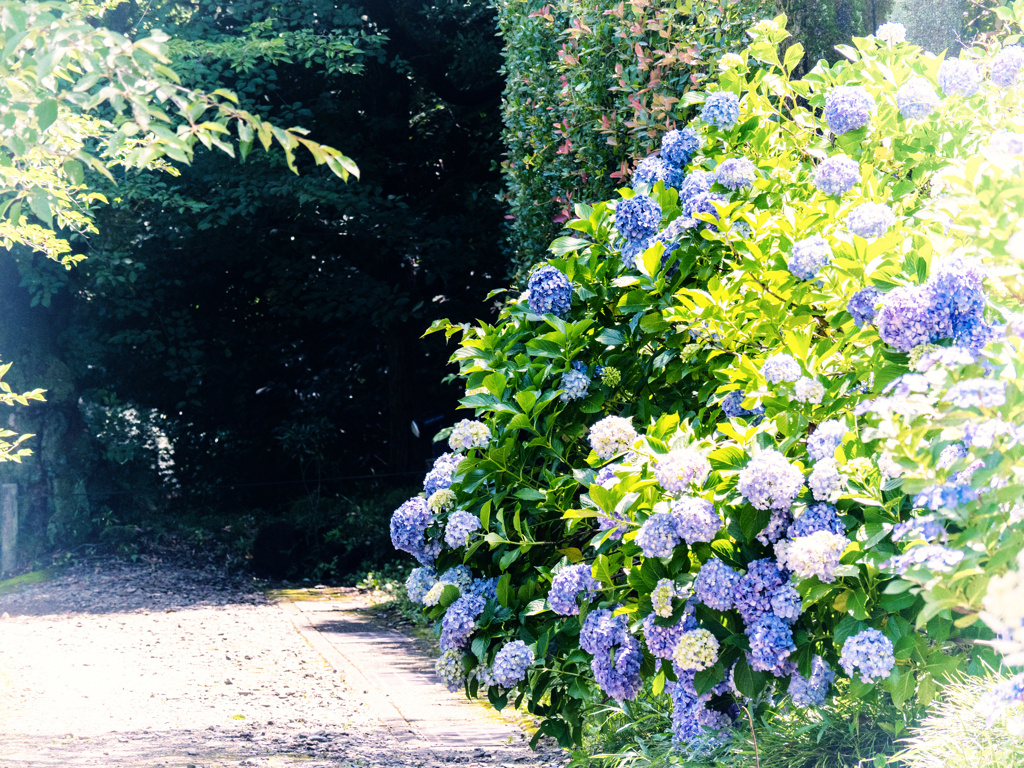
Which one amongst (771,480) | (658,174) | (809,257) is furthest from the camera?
(658,174)

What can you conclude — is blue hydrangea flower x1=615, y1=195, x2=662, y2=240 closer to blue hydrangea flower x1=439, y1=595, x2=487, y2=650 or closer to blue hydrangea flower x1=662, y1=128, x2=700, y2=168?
blue hydrangea flower x1=662, y1=128, x2=700, y2=168

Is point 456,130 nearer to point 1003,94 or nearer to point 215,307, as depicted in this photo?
point 215,307

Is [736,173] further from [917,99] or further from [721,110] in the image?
[917,99]

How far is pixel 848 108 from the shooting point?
2.92m

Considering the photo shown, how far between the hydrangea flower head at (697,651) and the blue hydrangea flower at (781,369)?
690 millimetres

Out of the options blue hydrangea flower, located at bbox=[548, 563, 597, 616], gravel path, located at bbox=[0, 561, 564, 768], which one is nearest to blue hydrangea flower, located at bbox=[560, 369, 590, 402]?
blue hydrangea flower, located at bbox=[548, 563, 597, 616]

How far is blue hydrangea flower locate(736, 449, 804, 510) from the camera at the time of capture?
215 cm

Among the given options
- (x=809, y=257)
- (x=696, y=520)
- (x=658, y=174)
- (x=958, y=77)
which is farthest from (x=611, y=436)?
(x=958, y=77)

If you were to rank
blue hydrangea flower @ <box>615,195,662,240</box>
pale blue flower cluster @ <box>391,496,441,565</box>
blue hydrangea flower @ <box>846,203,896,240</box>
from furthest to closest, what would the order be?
pale blue flower cluster @ <box>391,496,441,565</box>, blue hydrangea flower @ <box>615,195,662,240</box>, blue hydrangea flower @ <box>846,203,896,240</box>

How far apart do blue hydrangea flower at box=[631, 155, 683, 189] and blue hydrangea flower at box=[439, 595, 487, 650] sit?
5.29ft

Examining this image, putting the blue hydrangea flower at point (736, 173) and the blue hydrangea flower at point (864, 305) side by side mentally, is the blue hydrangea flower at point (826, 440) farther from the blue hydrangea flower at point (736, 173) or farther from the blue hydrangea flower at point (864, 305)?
the blue hydrangea flower at point (736, 173)

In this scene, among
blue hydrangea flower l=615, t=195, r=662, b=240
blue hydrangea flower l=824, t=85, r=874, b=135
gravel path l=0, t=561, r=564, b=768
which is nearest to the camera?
blue hydrangea flower l=824, t=85, r=874, b=135

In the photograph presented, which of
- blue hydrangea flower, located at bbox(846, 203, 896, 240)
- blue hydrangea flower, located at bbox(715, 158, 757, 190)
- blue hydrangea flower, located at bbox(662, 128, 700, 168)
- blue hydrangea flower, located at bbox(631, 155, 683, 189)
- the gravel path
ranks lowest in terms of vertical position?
the gravel path

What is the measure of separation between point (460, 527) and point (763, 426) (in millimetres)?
1056
